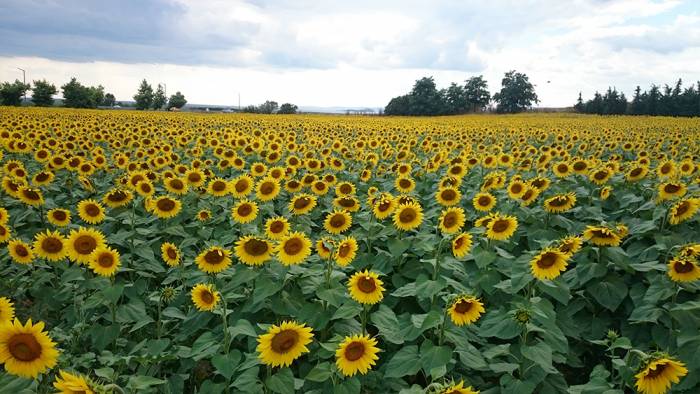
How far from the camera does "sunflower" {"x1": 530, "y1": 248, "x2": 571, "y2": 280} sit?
11.1 feet

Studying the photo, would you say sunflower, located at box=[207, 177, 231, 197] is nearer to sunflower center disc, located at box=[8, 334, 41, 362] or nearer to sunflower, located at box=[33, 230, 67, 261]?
sunflower, located at box=[33, 230, 67, 261]

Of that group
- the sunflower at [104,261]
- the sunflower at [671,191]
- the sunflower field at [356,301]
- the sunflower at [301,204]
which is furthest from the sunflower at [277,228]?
the sunflower at [671,191]

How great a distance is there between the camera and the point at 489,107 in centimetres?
10488

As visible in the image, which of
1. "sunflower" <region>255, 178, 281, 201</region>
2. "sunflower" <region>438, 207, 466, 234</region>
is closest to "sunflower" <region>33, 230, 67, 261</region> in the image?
"sunflower" <region>255, 178, 281, 201</region>

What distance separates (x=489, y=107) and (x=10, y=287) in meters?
109

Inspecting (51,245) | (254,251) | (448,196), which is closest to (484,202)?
(448,196)

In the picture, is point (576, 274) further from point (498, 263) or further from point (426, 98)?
point (426, 98)

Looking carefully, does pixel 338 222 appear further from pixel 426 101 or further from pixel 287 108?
pixel 426 101

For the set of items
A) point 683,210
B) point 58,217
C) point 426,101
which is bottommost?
point 58,217

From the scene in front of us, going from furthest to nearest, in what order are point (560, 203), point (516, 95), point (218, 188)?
1. point (516, 95)
2. point (218, 188)
3. point (560, 203)

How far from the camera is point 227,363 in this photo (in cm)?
312

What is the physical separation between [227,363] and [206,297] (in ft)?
1.99

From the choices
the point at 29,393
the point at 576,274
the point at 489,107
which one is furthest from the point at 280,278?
the point at 489,107

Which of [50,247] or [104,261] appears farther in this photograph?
[50,247]
